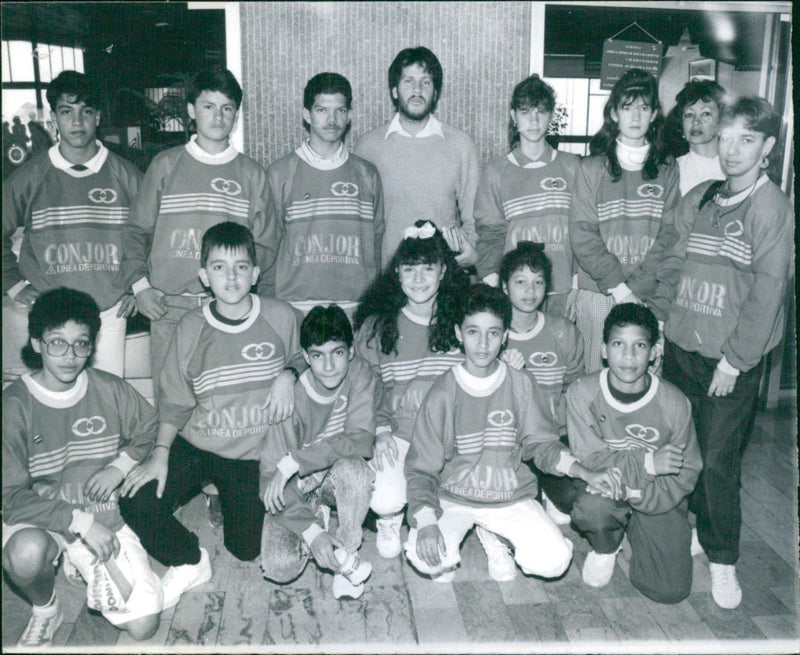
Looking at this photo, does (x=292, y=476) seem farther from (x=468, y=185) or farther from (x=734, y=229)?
(x=734, y=229)

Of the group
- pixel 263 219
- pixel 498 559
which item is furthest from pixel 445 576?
pixel 263 219

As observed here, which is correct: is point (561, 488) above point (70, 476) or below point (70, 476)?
below

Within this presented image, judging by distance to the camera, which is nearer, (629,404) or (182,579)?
(182,579)

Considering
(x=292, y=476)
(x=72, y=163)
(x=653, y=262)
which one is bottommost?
(x=292, y=476)

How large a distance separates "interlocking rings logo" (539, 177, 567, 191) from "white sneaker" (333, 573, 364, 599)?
1.73 metres

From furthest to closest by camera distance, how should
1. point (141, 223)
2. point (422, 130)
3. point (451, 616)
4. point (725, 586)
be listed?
point (422, 130)
point (141, 223)
point (725, 586)
point (451, 616)

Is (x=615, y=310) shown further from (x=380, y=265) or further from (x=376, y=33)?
(x=376, y=33)

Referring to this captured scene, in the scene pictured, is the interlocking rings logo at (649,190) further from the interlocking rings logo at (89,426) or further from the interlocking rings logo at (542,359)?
the interlocking rings logo at (89,426)

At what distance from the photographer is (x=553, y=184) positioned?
3.17 meters

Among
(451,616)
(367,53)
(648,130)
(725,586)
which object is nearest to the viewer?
(451,616)

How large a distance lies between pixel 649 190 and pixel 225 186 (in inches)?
66.9

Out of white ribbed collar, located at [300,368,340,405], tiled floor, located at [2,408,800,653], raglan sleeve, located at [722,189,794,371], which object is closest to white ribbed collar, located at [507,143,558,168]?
raglan sleeve, located at [722,189,794,371]

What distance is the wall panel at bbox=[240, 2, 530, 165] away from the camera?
3.62 m

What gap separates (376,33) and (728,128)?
1.76 metres
